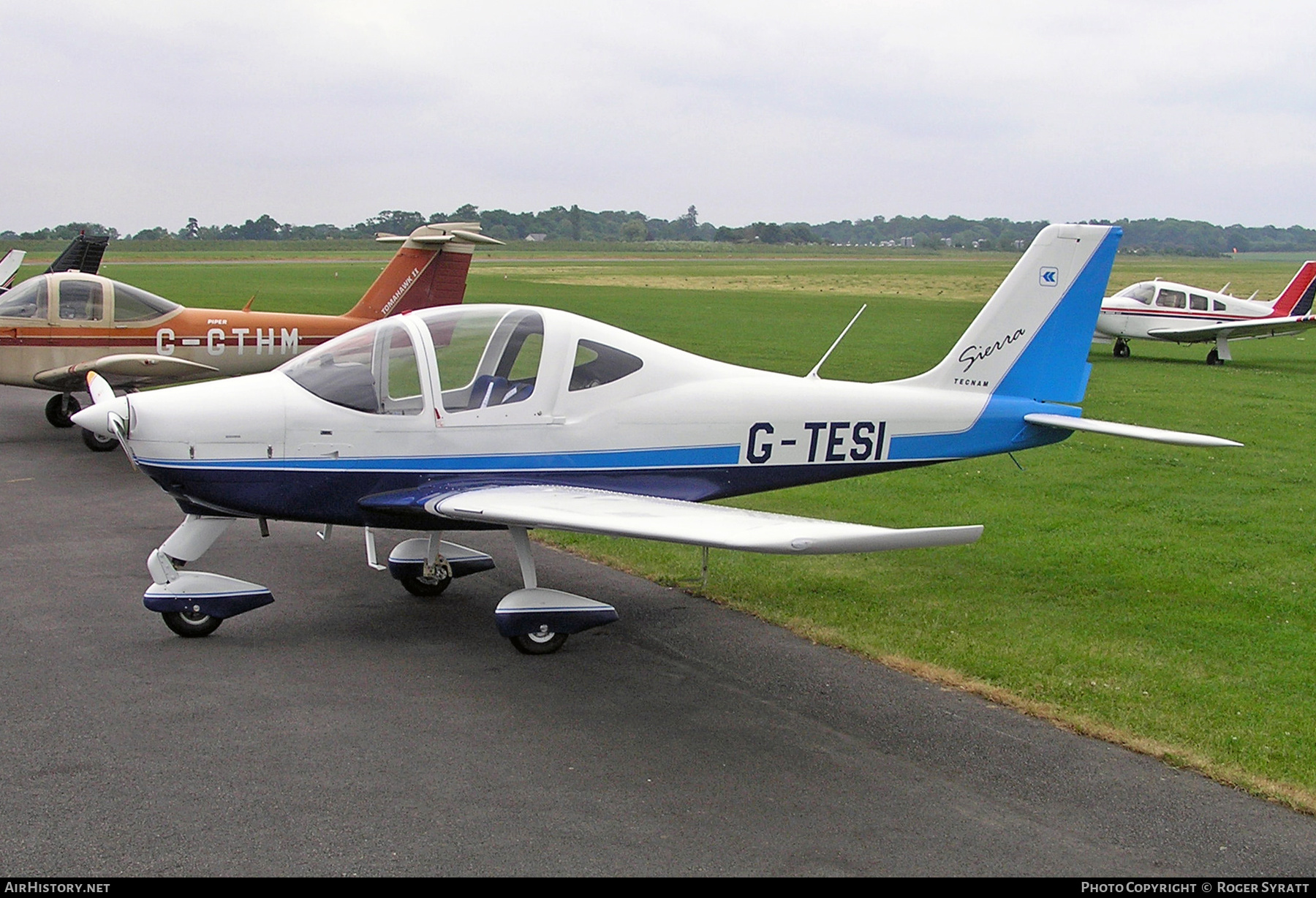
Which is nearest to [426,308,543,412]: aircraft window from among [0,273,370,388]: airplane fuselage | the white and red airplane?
[0,273,370,388]: airplane fuselage

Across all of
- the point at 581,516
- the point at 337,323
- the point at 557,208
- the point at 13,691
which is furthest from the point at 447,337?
the point at 557,208

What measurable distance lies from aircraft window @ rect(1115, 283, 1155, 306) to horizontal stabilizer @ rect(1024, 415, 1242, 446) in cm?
2063

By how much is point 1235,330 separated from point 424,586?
2330cm

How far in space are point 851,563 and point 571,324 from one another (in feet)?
9.82

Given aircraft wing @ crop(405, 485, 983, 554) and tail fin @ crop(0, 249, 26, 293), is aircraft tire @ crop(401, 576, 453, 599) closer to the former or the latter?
aircraft wing @ crop(405, 485, 983, 554)

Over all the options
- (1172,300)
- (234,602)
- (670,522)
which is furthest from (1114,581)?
(1172,300)

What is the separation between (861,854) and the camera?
418 centimetres

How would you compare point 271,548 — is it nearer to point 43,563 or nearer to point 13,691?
point 43,563

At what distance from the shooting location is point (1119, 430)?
296 inches

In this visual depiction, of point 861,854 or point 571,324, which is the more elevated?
point 571,324

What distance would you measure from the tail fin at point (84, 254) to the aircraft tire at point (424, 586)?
13971mm

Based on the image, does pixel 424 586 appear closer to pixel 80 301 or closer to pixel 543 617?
pixel 543 617

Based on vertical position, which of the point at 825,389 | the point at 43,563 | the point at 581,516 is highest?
the point at 825,389

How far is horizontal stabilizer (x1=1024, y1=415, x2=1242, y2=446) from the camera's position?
284 inches
